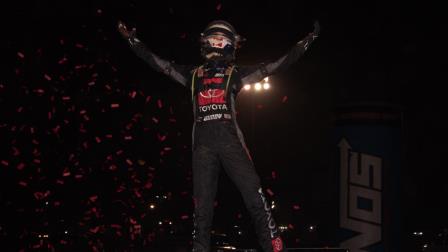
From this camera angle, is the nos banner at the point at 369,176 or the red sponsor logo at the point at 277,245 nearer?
the red sponsor logo at the point at 277,245

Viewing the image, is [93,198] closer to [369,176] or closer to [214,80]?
[369,176]

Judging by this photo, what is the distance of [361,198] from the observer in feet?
31.5

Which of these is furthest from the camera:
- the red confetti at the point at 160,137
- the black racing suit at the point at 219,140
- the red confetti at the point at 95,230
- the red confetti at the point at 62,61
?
the red confetti at the point at 160,137

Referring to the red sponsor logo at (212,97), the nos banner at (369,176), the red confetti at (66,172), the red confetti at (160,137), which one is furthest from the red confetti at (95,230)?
the red sponsor logo at (212,97)

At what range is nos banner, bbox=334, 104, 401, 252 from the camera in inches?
372

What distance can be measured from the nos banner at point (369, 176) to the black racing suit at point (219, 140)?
5366mm

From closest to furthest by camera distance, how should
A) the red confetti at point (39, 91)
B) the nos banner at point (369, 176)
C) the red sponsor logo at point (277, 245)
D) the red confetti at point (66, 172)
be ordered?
the red sponsor logo at point (277, 245) → the nos banner at point (369, 176) → the red confetti at point (39, 91) → the red confetti at point (66, 172)

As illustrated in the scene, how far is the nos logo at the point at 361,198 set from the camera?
372 inches

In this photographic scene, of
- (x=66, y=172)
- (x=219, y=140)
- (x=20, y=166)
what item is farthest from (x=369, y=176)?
(x=20, y=166)

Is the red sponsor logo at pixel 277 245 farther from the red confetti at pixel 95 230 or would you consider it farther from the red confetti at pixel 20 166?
the red confetti at pixel 95 230

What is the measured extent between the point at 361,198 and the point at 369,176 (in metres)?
0.47

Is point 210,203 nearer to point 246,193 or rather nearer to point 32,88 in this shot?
point 246,193

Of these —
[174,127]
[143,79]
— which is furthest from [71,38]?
[174,127]

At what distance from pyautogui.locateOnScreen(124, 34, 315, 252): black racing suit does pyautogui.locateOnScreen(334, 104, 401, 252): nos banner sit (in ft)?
17.6
